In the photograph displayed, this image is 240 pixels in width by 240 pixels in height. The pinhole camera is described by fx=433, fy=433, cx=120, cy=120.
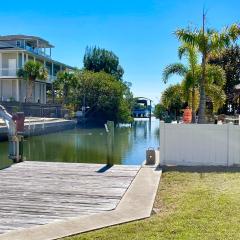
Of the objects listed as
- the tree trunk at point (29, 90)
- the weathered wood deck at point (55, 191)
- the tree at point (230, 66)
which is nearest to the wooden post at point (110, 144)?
the weathered wood deck at point (55, 191)

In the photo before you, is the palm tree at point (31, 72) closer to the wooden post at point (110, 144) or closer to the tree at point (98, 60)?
the tree at point (98, 60)

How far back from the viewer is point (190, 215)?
645 cm

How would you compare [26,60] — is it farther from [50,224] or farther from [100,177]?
[50,224]

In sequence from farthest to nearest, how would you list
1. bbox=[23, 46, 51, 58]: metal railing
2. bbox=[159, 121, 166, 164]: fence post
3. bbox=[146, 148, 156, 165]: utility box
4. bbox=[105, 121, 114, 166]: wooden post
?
bbox=[23, 46, 51, 58]: metal railing → bbox=[105, 121, 114, 166]: wooden post → bbox=[146, 148, 156, 165]: utility box → bbox=[159, 121, 166, 164]: fence post

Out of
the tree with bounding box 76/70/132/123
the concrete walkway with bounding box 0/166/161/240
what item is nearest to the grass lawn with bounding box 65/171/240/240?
the concrete walkway with bounding box 0/166/161/240

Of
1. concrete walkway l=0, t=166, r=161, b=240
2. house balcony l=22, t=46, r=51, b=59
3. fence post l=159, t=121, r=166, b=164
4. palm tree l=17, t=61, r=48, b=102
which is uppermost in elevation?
house balcony l=22, t=46, r=51, b=59

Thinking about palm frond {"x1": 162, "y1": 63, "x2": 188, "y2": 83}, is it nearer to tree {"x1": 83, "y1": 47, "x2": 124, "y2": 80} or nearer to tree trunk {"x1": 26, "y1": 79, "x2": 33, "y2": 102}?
tree trunk {"x1": 26, "y1": 79, "x2": 33, "y2": 102}

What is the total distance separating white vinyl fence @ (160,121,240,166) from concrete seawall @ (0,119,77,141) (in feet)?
64.0

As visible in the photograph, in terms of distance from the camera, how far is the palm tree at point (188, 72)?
20.9 meters

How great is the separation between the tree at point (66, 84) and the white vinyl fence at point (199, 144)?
145ft

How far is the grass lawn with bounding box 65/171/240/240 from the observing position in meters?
5.57

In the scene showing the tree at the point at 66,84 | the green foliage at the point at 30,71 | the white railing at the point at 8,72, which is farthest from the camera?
the tree at the point at 66,84

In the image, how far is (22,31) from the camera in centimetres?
6197

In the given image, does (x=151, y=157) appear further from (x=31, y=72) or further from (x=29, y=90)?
(x=29, y=90)
